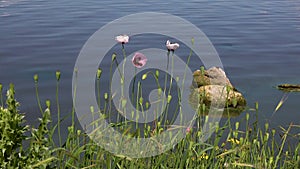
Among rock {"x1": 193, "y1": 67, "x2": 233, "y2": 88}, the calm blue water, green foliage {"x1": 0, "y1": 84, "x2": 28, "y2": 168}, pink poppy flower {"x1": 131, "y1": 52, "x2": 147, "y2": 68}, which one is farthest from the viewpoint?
the calm blue water

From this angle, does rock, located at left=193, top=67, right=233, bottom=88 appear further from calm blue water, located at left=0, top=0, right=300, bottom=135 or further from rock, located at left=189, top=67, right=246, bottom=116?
calm blue water, located at left=0, top=0, right=300, bottom=135

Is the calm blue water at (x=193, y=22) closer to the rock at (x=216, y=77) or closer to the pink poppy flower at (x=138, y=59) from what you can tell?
the rock at (x=216, y=77)

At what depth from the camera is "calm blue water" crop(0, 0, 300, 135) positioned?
9047mm

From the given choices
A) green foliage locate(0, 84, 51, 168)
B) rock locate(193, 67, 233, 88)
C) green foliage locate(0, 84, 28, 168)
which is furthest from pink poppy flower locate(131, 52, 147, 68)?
rock locate(193, 67, 233, 88)

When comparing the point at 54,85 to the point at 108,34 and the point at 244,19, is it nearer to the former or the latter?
the point at 108,34

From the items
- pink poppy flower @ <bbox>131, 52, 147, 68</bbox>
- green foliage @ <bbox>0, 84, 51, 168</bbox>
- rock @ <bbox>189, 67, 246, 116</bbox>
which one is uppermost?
pink poppy flower @ <bbox>131, 52, 147, 68</bbox>

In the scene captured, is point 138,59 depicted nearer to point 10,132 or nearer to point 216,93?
point 10,132

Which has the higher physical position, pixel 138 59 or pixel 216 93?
pixel 138 59

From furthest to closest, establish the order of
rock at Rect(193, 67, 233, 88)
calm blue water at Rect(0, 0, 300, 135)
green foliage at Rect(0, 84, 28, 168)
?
calm blue water at Rect(0, 0, 300, 135) < rock at Rect(193, 67, 233, 88) < green foliage at Rect(0, 84, 28, 168)

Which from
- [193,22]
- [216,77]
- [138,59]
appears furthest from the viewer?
[193,22]

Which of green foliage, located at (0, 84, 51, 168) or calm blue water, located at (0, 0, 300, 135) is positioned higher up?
green foliage, located at (0, 84, 51, 168)

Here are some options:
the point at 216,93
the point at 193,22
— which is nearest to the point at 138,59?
the point at 216,93

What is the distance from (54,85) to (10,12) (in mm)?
7203

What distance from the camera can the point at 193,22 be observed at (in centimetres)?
1455
